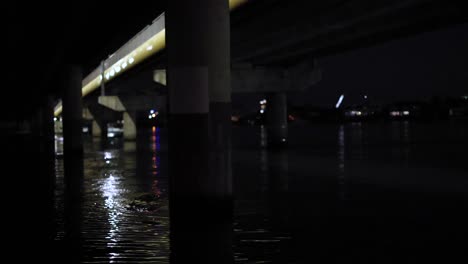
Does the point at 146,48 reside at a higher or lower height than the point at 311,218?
higher

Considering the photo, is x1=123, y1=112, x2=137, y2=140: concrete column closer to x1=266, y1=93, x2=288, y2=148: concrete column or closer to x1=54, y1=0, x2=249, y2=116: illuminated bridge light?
x1=54, y1=0, x2=249, y2=116: illuminated bridge light

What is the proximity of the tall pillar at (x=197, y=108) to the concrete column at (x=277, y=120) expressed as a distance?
37.8 metres

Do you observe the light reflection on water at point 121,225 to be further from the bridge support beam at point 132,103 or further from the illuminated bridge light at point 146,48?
the bridge support beam at point 132,103

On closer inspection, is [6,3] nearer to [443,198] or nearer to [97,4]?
[97,4]

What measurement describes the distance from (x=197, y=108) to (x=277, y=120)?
1539 inches

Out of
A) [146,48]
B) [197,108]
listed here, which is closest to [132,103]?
[146,48]

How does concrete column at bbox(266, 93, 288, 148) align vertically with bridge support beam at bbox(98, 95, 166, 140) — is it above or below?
below

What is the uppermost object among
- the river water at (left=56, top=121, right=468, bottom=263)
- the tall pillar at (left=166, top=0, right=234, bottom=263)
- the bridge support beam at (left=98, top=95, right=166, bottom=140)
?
the bridge support beam at (left=98, top=95, right=166, bottom=140)

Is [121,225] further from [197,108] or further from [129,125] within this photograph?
[129,125]

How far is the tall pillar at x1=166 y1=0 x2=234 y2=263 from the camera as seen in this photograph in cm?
1346

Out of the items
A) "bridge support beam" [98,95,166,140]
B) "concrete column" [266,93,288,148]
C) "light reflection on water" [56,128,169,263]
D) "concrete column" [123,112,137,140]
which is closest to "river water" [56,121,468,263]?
"light reflection on water" [56,128,169,263]

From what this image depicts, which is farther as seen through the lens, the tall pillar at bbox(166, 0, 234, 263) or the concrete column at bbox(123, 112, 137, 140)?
the concrete column at bbox(123, 112, 137, 140)

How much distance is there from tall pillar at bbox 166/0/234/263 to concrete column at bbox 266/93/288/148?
37.8 m

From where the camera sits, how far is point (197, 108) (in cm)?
1350
